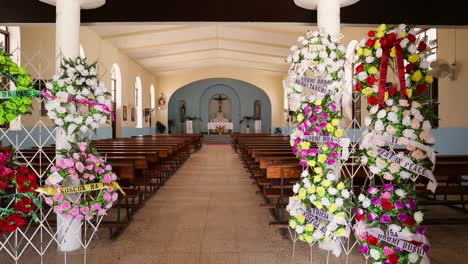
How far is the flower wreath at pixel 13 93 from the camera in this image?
9.91 feet

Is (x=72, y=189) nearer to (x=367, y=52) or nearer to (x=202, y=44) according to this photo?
(x=367, y=52)

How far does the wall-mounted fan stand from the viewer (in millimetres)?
7246

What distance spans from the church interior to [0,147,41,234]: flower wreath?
12 millimetres

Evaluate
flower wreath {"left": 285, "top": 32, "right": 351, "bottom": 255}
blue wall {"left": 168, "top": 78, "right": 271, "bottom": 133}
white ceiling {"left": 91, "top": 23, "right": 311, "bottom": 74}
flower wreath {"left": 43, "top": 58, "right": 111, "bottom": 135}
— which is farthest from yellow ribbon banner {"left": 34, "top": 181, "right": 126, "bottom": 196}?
blue wall {"left": 168, "top": 78, "right": 271, "bottom": 133}

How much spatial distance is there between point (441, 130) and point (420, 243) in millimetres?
5859

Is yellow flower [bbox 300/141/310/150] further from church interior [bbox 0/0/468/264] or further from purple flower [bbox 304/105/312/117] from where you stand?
purple flower [bbox 304/105/312/117]

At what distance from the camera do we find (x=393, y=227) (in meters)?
2.65

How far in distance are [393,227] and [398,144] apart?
56 centimetres

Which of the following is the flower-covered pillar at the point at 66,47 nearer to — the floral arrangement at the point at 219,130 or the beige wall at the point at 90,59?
the beige wall at the point at 90,59

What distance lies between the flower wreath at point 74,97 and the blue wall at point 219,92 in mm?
20666

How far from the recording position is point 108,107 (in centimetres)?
369

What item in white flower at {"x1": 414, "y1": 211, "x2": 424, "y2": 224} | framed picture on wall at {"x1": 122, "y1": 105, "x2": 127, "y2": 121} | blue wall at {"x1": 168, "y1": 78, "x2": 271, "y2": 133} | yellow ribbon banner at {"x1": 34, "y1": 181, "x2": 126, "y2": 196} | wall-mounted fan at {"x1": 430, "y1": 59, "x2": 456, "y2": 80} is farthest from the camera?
blue wall at {"x1": 168, "y1": 78, "x2": 271, "y2": 133}

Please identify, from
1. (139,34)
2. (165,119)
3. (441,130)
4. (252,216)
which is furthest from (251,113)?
(252,216)

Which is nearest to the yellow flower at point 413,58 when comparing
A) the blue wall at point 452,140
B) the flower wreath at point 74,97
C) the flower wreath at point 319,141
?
the flower wreath at point 319,141
